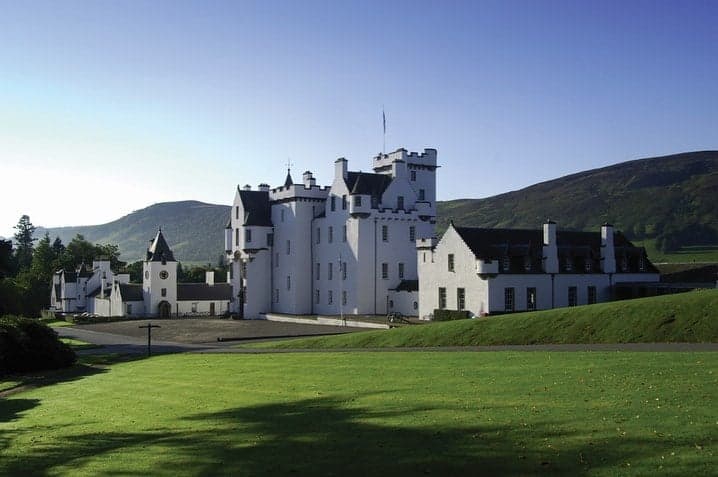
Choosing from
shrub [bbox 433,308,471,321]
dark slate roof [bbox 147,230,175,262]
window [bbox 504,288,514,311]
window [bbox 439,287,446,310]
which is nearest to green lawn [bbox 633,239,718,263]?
window [bbox 439,287,446,310]

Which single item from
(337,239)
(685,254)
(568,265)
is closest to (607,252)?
(568,265)

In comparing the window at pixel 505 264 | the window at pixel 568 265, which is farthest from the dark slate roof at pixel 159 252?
the window at pixel 568 265

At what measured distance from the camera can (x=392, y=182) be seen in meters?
78.9

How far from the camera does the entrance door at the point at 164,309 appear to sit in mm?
97938

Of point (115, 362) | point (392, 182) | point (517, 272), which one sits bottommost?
point (115, 362)

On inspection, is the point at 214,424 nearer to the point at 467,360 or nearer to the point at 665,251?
the point at 467,360

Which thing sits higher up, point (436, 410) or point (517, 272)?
point (517, 272)

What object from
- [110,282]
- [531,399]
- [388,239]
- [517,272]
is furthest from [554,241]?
[110,282]

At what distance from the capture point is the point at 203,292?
103 meters

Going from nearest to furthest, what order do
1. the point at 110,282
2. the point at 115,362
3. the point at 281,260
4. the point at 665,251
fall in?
the point at 115,362
the point at 281,260
the point at 110,282
the point at 665,251

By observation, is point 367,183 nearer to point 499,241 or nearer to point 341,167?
point 341,167

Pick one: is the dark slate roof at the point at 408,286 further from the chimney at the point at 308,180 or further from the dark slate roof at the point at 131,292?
the dark slate roof at the point at 131,292

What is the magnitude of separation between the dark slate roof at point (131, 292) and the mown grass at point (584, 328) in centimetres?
6178

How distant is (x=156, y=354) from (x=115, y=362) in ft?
11.2
